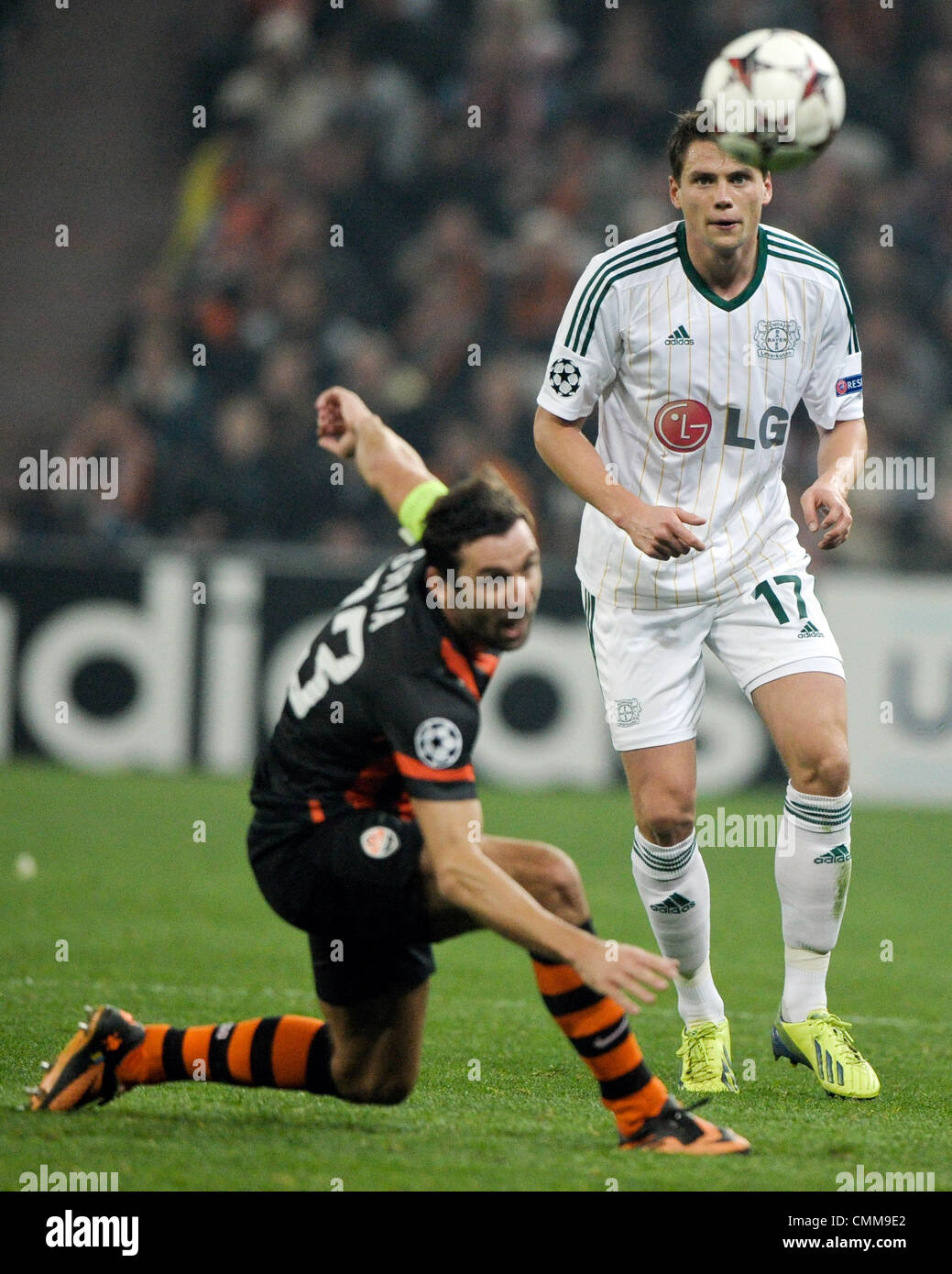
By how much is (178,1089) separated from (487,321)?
8683mm

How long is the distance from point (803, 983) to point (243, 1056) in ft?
5.36

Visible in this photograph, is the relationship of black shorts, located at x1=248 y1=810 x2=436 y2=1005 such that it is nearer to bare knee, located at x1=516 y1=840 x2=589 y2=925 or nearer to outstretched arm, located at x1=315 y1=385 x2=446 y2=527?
bare knee, located at x1=516 y1=840 x2=589 y2=925

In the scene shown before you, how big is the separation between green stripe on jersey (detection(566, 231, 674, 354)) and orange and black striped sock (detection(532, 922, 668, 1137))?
1.79m

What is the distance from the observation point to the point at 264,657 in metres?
10.5

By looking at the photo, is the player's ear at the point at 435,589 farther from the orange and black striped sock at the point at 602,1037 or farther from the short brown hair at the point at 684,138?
the short brown hair at the point at 684,138

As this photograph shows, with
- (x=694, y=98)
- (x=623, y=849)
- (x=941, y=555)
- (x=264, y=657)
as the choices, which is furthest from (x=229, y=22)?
(x=623, y=849)

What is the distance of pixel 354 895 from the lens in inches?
147

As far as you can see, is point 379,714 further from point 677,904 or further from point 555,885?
point 677,904

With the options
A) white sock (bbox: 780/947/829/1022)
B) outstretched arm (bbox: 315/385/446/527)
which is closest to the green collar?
outstretched arm (bbox: 315/385/446/527)

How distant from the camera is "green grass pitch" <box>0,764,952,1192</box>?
11.9ft

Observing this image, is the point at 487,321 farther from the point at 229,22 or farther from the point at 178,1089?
the point at 178,1089

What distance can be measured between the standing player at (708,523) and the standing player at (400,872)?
1.00m

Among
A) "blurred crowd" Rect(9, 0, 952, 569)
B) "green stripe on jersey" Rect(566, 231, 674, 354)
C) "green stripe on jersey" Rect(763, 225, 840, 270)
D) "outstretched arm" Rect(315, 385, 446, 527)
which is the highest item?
"blurred crowd" Rect(9, 0, 952, 569)

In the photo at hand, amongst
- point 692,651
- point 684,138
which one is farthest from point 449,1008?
point 684,138
